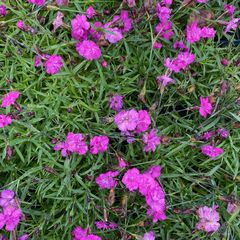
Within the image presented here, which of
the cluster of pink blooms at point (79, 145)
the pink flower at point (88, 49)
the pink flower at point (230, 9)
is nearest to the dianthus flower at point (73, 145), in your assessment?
the cluster of pink blooms at point (79, 145)

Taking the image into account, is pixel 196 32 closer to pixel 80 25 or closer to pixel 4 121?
pixel 80 25

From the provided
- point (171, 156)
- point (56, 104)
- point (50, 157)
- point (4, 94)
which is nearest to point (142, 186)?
point (171, 156)

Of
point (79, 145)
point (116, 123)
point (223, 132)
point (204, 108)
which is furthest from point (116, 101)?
point (223, 132)

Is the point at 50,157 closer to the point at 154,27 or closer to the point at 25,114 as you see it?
the point at 25,114

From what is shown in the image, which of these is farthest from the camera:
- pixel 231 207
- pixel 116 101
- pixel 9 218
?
pixel 116 101

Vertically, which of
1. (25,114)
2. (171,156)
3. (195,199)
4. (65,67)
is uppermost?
(65,67)
